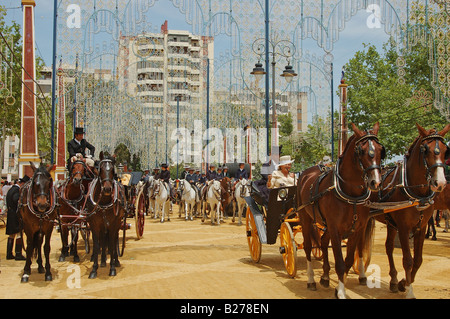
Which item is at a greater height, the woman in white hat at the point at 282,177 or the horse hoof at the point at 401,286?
the woman in white hat at the point at 282,177

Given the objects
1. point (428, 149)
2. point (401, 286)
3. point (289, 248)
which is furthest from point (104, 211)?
point (428, 149)

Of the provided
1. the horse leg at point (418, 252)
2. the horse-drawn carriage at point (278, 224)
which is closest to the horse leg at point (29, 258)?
the horse-drawn carriage at point (278, 224)

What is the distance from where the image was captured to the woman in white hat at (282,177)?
1094 centimetres

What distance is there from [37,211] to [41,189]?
0.47 m

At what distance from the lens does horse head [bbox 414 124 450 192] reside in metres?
7.21

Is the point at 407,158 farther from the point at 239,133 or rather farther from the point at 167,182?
the point at 239,133

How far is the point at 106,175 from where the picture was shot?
32.7ft

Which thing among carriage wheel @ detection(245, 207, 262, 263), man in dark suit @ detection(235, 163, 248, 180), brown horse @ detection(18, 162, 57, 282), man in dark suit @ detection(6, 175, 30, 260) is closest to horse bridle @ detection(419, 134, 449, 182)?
carriage wheel @ detection(245, 207, 262, 263)

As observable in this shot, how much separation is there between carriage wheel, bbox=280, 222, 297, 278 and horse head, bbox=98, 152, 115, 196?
3.48 meters

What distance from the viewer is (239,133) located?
3416 cm

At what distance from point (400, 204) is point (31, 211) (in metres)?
6.63

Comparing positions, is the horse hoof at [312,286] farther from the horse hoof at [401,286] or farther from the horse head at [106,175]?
the horse head at [106,175]

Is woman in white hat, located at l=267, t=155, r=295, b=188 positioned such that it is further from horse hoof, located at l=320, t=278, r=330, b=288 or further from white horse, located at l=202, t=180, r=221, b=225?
white horse, located at l=202, t=180, r=221, b=225
